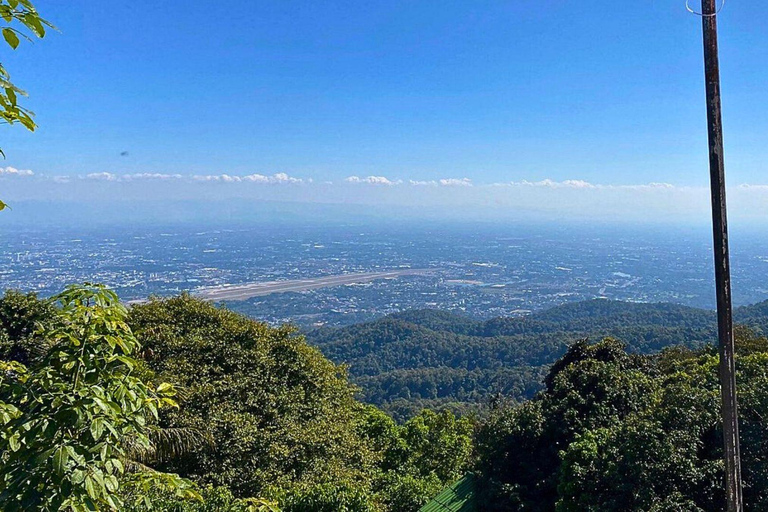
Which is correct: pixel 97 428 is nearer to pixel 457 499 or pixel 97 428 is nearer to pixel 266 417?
pixel 266 417

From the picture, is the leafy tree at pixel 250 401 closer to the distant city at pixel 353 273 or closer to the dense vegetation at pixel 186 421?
the dense vegetation at pixel 186 421

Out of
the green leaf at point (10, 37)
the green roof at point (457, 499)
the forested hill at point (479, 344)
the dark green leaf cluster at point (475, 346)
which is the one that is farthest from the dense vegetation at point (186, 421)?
the forested hill at point (479, 344)

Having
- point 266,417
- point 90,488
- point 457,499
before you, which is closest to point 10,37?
point 90,488

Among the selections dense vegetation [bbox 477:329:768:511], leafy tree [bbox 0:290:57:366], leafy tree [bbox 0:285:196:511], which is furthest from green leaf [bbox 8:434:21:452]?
leafy tree [bbox 0:290:57:366]

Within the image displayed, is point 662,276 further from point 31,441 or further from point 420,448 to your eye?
point 31,441

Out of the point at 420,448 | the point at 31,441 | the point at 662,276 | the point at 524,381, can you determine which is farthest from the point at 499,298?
the point at 31,441

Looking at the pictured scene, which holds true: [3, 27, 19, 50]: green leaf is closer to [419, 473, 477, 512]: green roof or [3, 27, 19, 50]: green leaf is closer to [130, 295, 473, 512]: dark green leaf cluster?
[130, 295, 473, 512]: dark green leaf cluster

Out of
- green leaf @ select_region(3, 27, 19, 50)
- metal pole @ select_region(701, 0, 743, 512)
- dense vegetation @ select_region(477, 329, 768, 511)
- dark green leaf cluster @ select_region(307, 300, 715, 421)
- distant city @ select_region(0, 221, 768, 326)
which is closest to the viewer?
green leaf @ select_region(3, 27, 19, 50)
